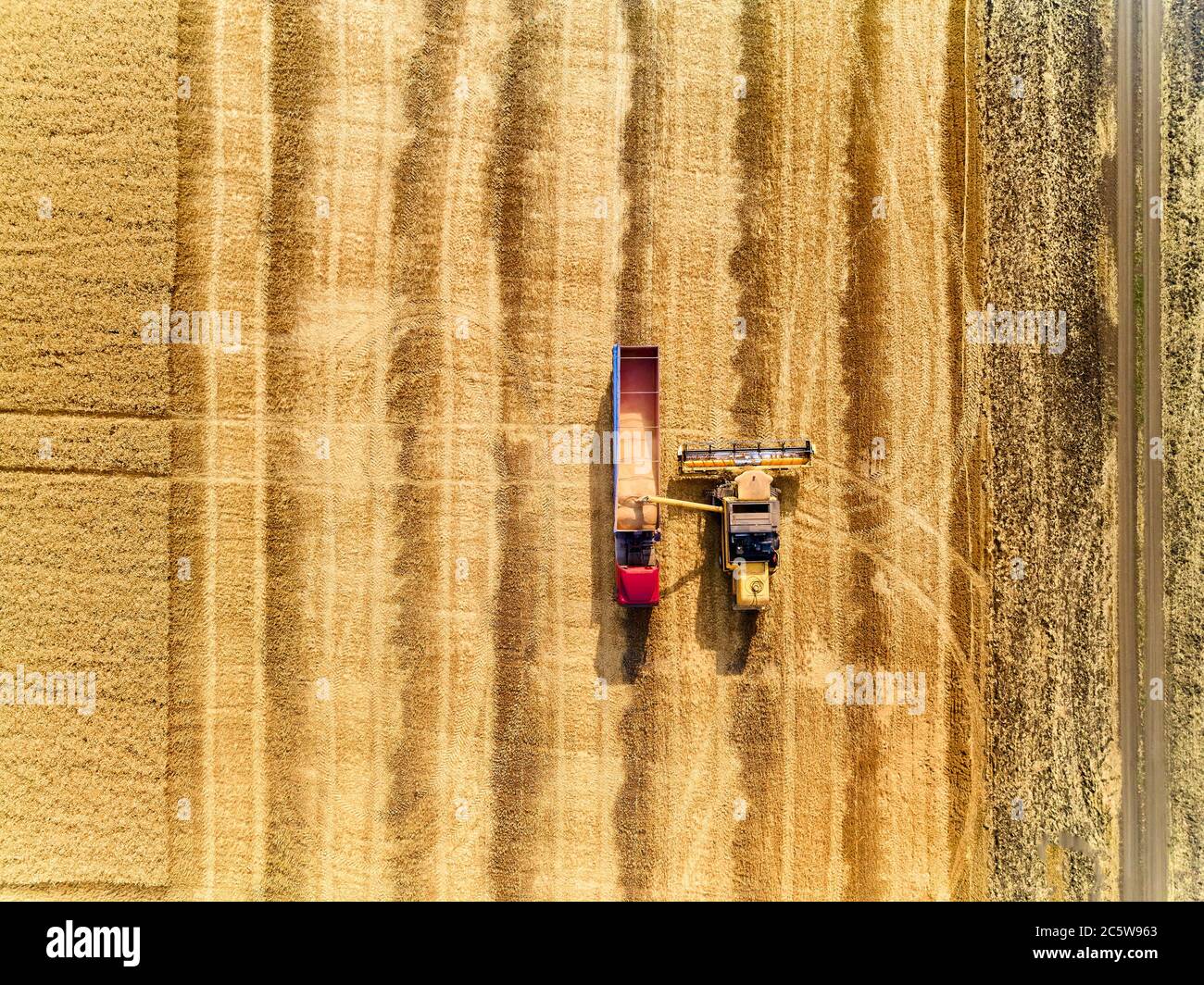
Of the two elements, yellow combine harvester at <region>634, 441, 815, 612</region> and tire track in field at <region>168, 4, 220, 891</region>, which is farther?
tire track in field at <region>168, 4, 220, 891</region>

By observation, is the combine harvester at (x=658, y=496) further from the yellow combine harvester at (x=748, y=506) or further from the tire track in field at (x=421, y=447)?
the tire track in field at (x=421, y=447)

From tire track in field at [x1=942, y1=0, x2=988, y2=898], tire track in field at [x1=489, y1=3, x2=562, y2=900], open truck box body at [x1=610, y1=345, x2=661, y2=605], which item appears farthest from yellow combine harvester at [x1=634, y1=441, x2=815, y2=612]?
tire track in field at [x1=942, y1=0, x2=988, y2=898]

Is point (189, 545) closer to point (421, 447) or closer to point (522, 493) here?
point (421, 447)

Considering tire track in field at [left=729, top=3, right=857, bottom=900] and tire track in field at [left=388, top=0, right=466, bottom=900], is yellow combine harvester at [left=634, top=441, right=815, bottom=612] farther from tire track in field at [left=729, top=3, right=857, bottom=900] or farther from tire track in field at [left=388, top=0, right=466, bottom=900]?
tire track in field at [left=388, top=0, right=466, bottom=900]

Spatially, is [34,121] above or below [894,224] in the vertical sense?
above

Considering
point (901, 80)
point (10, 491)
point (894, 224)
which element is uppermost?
point (901, 80)
